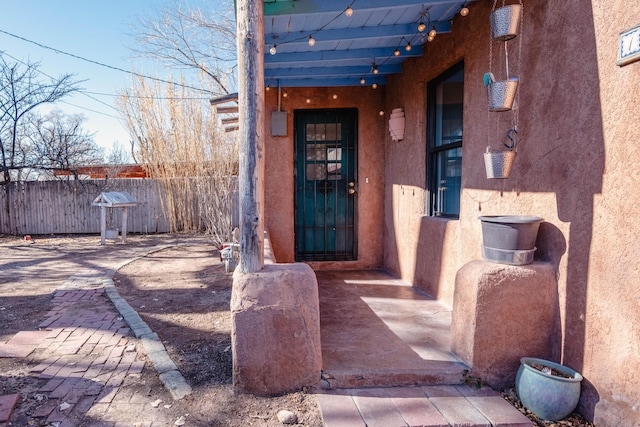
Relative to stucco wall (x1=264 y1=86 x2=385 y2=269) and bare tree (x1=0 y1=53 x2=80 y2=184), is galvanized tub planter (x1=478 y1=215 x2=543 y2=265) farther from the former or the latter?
bare tree (x1=0 y1=53 x2=80 y2=184)

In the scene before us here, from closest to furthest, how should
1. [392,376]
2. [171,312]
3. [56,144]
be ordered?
[392,376]
[171,312]
[56,144]

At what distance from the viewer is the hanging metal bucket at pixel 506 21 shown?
214 cm

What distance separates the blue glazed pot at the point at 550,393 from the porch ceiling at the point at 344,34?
279 centimetres

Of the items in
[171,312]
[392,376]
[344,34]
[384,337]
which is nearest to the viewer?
[392,376]

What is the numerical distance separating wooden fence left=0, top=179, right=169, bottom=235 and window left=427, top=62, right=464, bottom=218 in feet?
26.8

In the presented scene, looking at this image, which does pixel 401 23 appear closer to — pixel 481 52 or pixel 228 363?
pixel 481 52

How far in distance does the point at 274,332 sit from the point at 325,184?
3.57 m

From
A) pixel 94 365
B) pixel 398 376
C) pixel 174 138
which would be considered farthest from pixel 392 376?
pixel 174 138

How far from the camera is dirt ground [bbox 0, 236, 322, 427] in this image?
204 centimetres

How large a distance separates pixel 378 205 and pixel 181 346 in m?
3.49

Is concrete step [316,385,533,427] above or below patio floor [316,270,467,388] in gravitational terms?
below

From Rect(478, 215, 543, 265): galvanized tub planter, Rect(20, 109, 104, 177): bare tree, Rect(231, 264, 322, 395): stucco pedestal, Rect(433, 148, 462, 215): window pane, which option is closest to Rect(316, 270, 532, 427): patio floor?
A: Rect(231, 264, 322, 395): stucco pedestal

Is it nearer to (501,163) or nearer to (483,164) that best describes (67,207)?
(483,164)

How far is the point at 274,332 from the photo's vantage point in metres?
2.10
